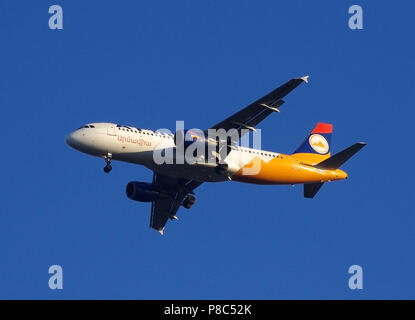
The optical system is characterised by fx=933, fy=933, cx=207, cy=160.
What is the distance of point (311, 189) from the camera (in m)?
78.4

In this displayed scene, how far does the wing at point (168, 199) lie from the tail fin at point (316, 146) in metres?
9.27

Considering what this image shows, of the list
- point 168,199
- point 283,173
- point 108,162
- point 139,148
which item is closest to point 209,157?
point 139,148

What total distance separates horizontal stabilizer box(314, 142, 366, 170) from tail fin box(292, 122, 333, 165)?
2.66 metres

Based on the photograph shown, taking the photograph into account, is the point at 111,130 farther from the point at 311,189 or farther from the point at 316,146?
the point at 316,146

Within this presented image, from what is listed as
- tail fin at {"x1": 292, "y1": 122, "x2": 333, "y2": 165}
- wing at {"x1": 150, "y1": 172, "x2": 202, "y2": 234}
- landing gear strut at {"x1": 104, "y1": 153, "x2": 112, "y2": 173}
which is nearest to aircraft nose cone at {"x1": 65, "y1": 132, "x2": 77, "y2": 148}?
landing gear strut at {"x1": 104, "y1": 153, "x2": 112, "y2": 173}

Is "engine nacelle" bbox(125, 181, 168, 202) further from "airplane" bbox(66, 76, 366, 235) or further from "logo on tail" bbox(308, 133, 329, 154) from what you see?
"logo on tail" bbox(308, 133, 329, 154)

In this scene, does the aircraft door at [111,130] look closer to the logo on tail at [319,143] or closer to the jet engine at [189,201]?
the jet engine at [189,201]

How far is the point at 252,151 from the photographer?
74750 millimetres

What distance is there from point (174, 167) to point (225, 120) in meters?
5.56

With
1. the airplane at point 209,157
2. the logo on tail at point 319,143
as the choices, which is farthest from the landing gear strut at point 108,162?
the logo on tail at point 319,143

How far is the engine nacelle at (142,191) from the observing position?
7850 centimetres

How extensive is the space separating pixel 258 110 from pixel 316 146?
13.9 metres

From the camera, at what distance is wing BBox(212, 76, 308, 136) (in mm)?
67062

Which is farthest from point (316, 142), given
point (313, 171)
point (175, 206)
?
point (175, 206)
